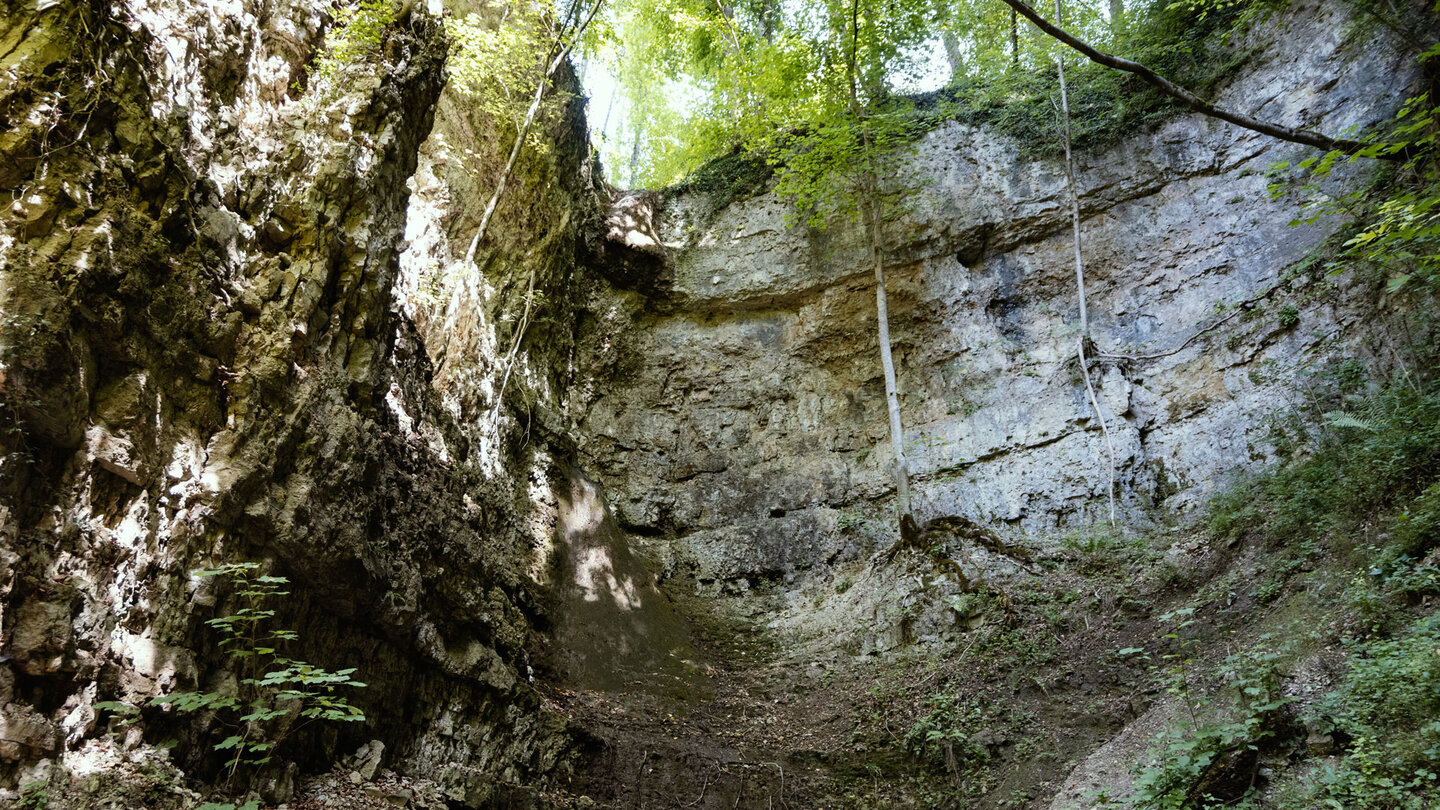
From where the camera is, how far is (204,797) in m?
4.05

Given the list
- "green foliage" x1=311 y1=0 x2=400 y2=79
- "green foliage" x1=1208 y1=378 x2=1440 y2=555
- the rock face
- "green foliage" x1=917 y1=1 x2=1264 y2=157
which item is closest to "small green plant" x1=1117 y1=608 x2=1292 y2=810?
"green foliage" x1=1208 y1=378 x2=1440 y2=555

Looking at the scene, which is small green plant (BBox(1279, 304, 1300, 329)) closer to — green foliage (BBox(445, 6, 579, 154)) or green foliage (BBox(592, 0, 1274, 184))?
green foliage (BBox(592, 0, 1274, 184))

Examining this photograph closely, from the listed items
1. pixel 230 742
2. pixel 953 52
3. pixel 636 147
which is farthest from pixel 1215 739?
pixel 636 147

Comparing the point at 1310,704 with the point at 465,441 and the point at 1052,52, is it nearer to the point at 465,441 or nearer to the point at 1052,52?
the point at 465,441

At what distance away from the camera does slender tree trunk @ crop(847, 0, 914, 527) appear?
35.1ft

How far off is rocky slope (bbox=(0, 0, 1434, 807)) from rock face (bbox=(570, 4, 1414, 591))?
2.5 inches

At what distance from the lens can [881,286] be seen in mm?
12266

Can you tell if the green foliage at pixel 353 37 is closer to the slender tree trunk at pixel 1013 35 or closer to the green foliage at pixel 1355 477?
the green foliage at pixel 1355 477

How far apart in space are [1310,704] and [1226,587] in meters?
2.66

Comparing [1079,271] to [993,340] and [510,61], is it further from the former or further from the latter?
[510,61]

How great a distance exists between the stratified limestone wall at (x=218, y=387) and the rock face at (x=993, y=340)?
6.33 m

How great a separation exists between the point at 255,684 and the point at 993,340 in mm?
11802

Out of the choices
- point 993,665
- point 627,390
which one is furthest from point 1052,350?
point 627,390

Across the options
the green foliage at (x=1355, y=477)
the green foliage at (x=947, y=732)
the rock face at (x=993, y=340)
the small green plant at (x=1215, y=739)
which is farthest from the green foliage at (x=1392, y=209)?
the green foliage at (x=947, y=732)
